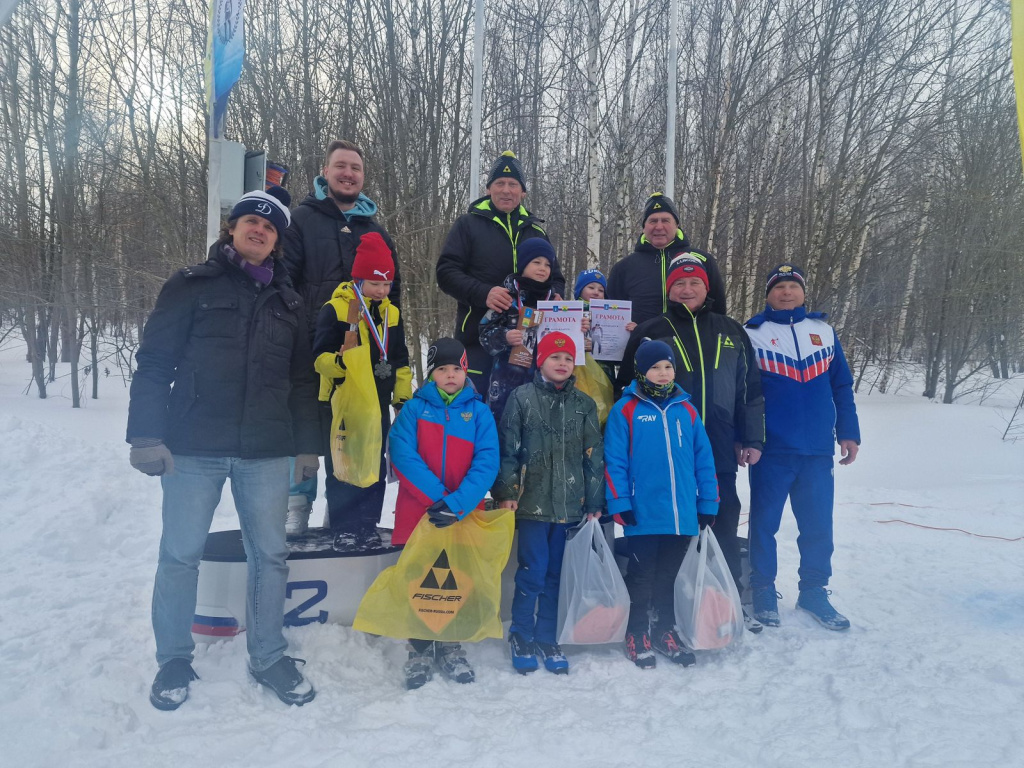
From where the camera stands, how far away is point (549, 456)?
3.32 metres

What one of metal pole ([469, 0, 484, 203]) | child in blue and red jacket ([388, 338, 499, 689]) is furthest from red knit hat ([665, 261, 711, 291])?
metal pole ([469, 0, 484, 203])

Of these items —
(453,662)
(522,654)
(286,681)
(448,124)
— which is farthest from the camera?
(448,124)

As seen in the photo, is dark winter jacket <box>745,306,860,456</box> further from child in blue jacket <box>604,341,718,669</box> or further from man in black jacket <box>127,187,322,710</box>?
man in black jacket <box>127,187,322,710</box>

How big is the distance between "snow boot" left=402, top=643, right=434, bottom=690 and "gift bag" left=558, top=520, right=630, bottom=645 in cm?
65

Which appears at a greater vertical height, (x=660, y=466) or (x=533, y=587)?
(x=660, y=466)

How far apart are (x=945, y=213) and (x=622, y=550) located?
49.4 ft

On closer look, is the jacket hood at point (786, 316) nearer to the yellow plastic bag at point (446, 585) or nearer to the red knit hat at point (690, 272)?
the red knit hat at point (690, 272)

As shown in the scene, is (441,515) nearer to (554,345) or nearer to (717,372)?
(554,345)

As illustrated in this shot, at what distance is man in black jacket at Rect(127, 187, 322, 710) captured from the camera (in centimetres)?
268

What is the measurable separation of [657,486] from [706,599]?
604 millimetres

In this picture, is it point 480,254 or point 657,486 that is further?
point 480,254

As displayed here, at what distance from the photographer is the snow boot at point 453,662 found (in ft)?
9.89

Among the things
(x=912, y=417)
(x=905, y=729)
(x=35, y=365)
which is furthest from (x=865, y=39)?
(x=35, y=365)

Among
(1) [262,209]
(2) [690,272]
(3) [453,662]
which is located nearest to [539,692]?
(3) [453,662]
